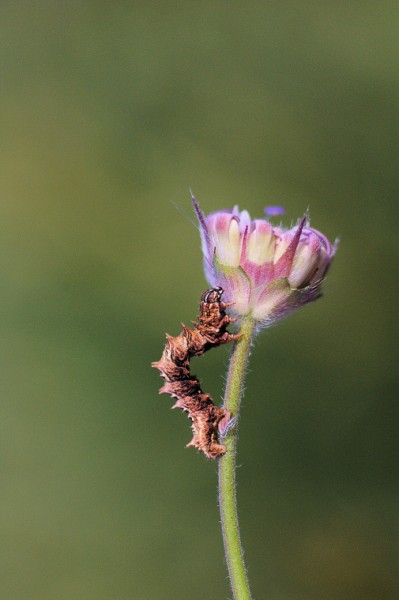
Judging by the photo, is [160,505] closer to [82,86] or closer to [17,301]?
[17,301]

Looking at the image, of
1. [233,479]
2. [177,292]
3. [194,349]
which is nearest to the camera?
[233,479]

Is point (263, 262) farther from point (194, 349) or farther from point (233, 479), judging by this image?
point (233, 479)

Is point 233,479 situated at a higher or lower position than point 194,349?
lower

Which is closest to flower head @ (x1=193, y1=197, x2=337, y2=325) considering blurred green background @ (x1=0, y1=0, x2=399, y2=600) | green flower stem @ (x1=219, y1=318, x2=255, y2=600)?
green flower stem @ (x1=219, y1=318, x2=255, y2=600)

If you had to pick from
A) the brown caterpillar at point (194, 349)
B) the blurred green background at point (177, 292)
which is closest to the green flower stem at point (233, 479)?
the brown caterpillar at point (194, 349)

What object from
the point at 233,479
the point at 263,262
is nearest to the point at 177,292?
the point at 263,262

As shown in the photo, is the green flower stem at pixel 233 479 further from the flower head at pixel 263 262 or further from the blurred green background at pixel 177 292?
the blurred green background at pixel 177 292
